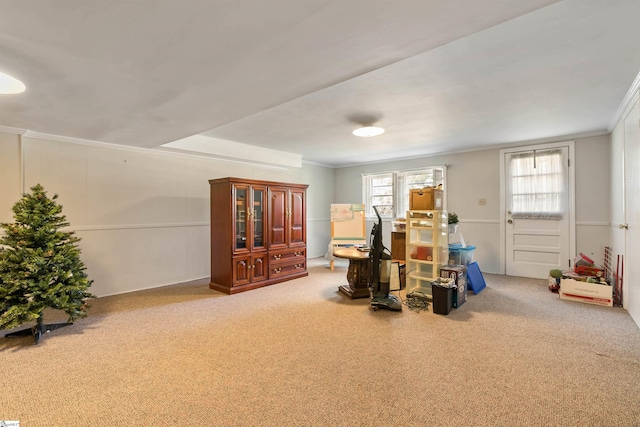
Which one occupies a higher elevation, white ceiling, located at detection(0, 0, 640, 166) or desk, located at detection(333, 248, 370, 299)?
white ceiling, located at detection(0, 0, 640, 166)

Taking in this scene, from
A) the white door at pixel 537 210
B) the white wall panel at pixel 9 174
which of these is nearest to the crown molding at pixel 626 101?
the white door at pixel 537 210

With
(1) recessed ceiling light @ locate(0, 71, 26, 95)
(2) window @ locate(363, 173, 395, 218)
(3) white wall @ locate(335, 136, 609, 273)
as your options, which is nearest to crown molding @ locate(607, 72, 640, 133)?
(3) white wall @ locate(335, 136, 609, 273)

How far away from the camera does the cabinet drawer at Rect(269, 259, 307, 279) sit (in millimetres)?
5009

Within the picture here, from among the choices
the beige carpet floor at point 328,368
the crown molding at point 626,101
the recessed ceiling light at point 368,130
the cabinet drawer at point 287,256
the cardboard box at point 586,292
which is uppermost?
the crown molding at point 626,101

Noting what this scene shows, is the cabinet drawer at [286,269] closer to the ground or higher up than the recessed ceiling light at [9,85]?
closer to the ground

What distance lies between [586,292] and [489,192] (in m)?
2.28

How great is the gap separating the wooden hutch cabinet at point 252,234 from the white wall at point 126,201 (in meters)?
0.73

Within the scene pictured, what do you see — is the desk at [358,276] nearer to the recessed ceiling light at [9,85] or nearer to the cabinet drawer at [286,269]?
the cabinet drawer at [286,269]

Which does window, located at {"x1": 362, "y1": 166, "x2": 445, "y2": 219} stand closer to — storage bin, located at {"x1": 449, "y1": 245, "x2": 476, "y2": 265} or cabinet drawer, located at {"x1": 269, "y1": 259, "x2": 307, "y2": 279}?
storage bin, located at {"x1": 449, "y1": 245, "x2": 476, "y2": 265}

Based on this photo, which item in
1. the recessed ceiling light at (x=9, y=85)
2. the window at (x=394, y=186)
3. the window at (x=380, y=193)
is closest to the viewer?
Answer: the recessed ceiling light at (x=9, y=85)

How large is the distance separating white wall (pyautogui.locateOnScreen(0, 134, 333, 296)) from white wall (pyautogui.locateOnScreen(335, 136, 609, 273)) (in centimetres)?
383

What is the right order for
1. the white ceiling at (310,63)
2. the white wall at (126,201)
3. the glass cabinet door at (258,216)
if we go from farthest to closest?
1. the glass cabinet door at (258,216)
2. the white wall at (126,201)
3. the white ceiling at (310,63)

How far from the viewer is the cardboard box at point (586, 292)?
3.76 metres

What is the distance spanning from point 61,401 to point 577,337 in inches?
162
